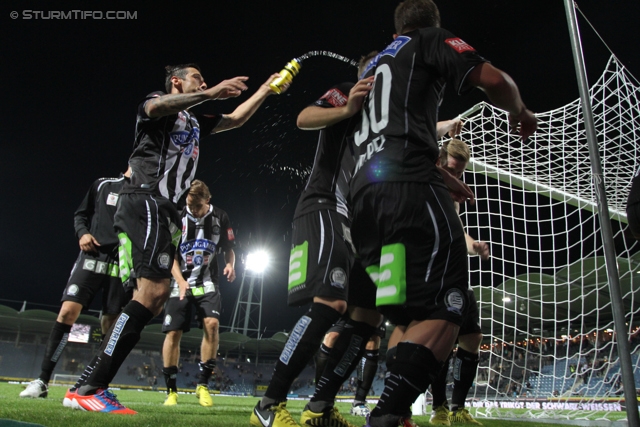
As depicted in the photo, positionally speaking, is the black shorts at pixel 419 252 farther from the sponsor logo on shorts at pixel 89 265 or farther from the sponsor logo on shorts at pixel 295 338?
the sponsor logo on shorts at pixel 89 265

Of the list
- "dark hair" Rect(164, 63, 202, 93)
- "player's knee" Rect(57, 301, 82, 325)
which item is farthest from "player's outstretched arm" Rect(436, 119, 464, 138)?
"player's knee" Rect(57, 301, 82, 325)

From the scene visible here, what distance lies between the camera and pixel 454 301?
1630mm

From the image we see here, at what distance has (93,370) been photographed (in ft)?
9.36

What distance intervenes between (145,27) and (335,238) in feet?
58.3

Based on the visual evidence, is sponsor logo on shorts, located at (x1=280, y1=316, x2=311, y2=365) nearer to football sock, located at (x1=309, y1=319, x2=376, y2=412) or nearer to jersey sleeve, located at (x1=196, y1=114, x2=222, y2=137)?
football sock, located at (x1=309, y1=319, x2=376, y2=412)

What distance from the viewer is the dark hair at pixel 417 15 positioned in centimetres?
225

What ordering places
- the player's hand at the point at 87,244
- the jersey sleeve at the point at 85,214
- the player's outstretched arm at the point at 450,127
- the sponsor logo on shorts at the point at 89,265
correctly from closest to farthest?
the player's outstretched arm at the point at 450,127
the player's hand at the point at 87,244
the jersey sleeve at the point at 85,214
the sponsor logo on shorts at the point at 89,265

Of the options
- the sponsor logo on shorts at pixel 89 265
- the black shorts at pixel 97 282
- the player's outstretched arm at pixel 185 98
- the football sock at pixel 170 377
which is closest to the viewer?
the player's outstretched arm at pixel 185 98

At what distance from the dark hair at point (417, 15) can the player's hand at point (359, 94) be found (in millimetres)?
357

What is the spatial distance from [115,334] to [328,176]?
5.69 ft

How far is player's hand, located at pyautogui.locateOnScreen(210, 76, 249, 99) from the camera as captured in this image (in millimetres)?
3052

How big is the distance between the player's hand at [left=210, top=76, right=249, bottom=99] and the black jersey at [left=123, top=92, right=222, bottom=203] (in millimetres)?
452

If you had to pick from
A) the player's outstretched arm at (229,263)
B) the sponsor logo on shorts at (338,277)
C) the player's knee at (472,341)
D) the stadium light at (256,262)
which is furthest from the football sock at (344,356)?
the stadium light at (256,262)

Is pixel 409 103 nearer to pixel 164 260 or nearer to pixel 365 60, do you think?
pixel 365 60
